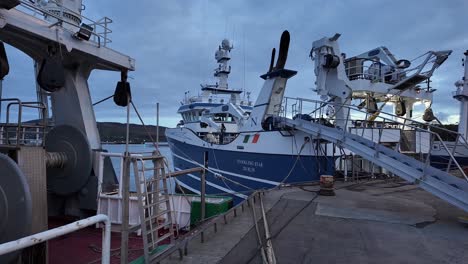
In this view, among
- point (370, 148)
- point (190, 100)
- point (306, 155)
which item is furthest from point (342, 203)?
point (190, 100)

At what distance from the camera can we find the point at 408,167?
666 cm

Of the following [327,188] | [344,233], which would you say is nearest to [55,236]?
[344,233]

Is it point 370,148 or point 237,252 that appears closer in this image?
point 237,252

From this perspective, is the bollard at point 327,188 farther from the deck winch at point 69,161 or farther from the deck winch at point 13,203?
the deck winch at point 13,203

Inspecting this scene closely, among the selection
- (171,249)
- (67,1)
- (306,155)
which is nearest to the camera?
(171,249)

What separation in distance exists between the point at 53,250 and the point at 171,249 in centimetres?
257

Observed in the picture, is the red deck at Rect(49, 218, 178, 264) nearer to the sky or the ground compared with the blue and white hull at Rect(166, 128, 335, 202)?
nearer to the ground

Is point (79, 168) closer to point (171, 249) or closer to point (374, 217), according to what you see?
point (171, 249)

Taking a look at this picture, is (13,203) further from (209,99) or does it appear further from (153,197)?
(209,99)

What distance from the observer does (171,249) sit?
3988 millimetres

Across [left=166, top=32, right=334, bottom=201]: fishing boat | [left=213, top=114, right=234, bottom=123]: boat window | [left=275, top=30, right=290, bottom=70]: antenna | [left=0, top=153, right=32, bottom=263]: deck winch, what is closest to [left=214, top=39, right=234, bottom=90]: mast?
[left=213, top=114, right=234, bottom=123]: boat window

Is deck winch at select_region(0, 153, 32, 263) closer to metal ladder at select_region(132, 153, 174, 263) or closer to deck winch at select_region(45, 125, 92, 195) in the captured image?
metal ladder at select_region(132, 153, 174, 263)

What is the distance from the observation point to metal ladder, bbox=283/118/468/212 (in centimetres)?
574

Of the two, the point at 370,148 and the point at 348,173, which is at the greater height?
the point at 370,148
